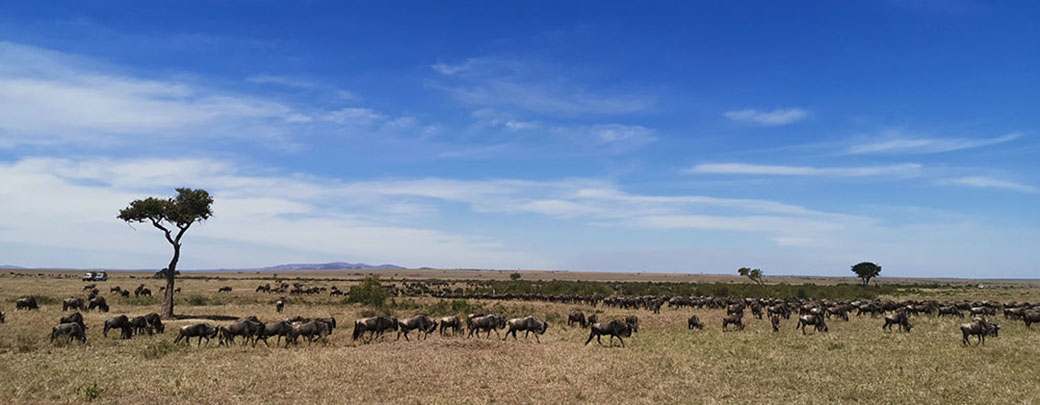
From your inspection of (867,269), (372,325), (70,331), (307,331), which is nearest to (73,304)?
(70,331)

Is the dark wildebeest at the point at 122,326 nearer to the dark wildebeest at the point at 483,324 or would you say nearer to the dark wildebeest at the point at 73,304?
the dark wildebeest at the point at 73,304

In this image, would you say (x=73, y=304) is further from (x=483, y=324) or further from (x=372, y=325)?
(x=483, y=324)

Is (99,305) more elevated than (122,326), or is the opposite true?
(122,326)

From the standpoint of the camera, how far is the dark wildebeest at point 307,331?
22.9 metres

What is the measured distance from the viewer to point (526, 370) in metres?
17.7

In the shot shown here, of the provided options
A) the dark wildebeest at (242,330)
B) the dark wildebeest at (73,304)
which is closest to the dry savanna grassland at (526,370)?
the dark wildebeest at (242,330)

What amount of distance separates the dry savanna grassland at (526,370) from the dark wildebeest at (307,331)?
544mm

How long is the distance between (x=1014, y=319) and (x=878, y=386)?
29325mm

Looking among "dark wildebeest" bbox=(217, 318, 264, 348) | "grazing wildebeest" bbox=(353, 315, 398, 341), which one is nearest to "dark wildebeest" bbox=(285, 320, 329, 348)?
"dark wildebeest" bbox=(217, 318, 264, 348)

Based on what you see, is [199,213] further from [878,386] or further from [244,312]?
[878,386]

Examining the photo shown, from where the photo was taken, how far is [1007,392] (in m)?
14.9

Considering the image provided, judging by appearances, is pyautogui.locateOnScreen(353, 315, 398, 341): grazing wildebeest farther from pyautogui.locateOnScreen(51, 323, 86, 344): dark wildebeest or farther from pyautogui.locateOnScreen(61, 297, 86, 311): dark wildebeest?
pyautogui.locateOnScreen(61, 297, 86, 311): dark wildebeest

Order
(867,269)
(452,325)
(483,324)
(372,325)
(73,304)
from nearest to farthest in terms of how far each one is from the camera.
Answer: (372,325), (483,324), (452,325), (73,304), (867,269)

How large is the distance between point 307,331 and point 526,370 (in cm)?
1027
